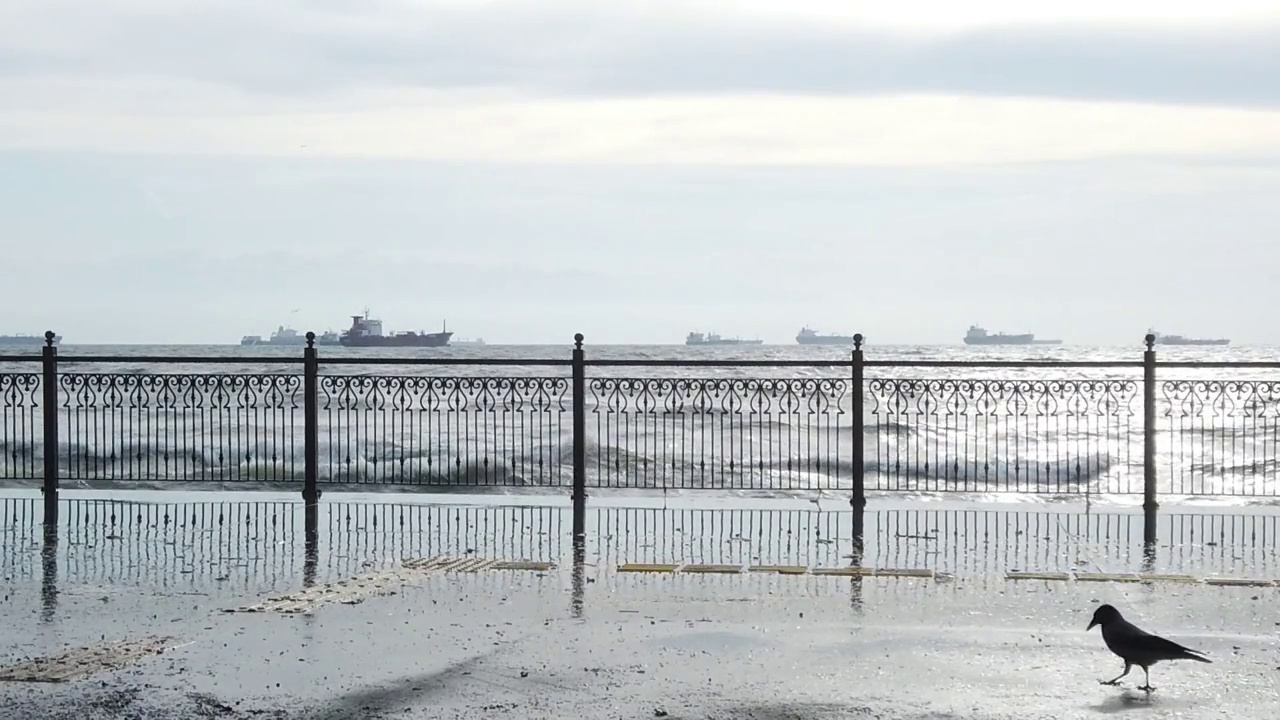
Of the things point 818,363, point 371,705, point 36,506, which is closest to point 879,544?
point 818,363

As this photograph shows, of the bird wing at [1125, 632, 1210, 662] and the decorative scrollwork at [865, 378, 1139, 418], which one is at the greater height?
the decorative scrollwork at [865, 378, 1139, 418]

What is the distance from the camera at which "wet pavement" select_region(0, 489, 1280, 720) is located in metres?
7.61

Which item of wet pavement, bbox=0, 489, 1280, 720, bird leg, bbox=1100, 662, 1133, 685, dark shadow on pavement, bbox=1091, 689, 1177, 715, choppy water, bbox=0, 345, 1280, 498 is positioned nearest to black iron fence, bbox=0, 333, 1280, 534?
choppy water, bbox=0, 345, 1280, 498

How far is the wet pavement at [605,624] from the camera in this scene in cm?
761

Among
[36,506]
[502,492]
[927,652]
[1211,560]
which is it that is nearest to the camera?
[927,652]

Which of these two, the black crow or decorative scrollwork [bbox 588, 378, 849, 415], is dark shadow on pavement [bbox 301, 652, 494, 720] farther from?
decorative scrollwork [bbox 588, 378, 849, 415]

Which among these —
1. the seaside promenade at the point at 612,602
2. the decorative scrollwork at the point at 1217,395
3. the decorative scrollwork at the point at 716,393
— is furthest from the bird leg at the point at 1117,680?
the decorative scrollwork at the point at 716,393

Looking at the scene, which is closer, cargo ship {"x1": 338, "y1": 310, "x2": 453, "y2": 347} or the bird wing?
the bird wing

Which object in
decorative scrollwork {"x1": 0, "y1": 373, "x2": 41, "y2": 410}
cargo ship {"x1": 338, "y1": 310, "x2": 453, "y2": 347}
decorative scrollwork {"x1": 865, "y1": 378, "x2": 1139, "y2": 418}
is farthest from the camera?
cargo ship {"x1": 338, "y1": 310, "x2": 453, "y2": 347}

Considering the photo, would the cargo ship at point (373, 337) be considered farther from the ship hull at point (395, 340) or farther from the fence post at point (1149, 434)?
the fence post at point (1149, 434)

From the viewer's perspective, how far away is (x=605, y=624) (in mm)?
9602

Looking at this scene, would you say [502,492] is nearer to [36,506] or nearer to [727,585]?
[36,506]

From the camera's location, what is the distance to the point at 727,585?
11148 mm

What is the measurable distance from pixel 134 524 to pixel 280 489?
20.4 feet
